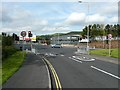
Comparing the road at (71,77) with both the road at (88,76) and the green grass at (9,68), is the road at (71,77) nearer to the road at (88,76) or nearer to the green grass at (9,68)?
the road at (88,76)

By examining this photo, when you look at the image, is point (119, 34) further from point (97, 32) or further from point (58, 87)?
point (58, 87)

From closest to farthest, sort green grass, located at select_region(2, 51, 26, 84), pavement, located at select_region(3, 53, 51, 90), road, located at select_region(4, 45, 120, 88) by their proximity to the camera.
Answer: pavement, located at select_region(3, 53, 51, 90)
road, located at select_region(4, 45, 120, 88)
green grass, located at select_region(2, 51, 26, 84)

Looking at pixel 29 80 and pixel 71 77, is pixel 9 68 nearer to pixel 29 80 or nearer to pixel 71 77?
pixel 29 80

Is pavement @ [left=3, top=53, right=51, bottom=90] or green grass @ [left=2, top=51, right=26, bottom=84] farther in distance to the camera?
green grass @ [left=2, top=51, right=26, bottom=84]

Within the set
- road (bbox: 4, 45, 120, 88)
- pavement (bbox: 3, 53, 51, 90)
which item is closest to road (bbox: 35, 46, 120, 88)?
road (bbox: 4, 45, 120, 88)

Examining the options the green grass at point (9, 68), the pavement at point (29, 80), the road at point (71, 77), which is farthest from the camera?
the green grass at point (9, 68)

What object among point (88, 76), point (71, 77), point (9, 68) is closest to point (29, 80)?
point (71, 77)

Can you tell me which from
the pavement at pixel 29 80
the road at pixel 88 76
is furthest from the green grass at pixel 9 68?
the road at pixel 88 76

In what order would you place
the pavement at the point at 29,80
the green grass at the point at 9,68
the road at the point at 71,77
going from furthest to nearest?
the green grass at the point at 9,68
the road at the point at 71,77
the pavement at the point at 29,80

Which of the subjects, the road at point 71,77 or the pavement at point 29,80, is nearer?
the pavement at point 29,80

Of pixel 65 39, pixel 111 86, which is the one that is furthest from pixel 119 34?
pixel 111 86

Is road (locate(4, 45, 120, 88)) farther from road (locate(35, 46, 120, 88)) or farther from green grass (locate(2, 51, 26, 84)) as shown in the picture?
green grass (locate(2, 51, 26, 84))

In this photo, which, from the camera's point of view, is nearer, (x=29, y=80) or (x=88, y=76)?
(x=29, y=80)

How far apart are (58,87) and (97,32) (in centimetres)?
10309
